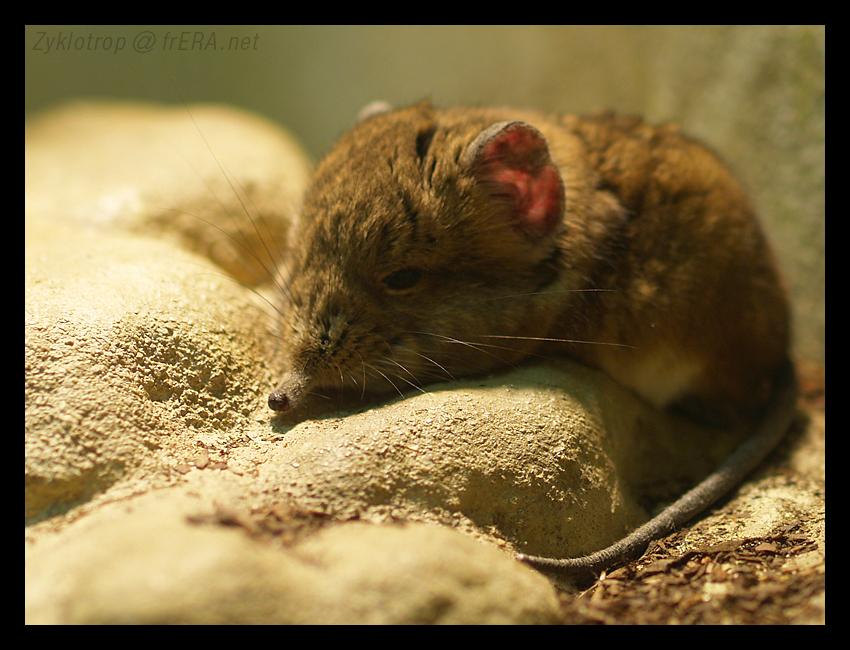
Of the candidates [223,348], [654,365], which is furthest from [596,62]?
[223,348]

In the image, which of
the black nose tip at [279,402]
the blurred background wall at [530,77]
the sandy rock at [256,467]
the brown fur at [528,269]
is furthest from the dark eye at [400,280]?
the blurred background wall at [530,77]

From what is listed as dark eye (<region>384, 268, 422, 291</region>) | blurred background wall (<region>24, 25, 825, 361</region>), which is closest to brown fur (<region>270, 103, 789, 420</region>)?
dark eye (<region>384, 268, 422, 291</region>)

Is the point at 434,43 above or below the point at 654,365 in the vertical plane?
above

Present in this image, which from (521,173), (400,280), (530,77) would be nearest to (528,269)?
(521,173)

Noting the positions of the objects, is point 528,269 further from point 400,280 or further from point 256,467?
point 256,467

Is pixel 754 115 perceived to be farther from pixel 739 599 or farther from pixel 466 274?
pixel 739 599

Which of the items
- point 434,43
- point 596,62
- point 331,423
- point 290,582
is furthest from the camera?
point 434,43

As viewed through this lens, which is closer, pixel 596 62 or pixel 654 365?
pixel 654 365
